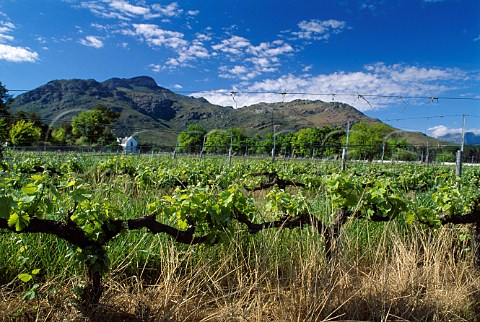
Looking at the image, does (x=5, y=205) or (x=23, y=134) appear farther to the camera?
(x=23, y=134)

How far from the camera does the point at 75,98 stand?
9356 centimetres

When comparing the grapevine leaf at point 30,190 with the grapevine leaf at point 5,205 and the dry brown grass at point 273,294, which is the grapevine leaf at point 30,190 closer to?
the grapevine leaf at point 5,205

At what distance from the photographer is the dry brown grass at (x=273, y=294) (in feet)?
6.61

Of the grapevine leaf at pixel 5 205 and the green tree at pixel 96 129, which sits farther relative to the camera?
the green tree at pixel 96 129

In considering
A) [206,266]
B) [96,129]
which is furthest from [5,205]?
[96,129]

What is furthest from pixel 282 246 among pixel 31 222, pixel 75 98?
pixel 75 98

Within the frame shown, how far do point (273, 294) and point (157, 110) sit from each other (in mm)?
114439


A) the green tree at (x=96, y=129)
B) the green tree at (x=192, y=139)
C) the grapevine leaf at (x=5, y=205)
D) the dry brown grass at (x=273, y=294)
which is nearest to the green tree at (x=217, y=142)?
the green tree at (x=192, y=139)

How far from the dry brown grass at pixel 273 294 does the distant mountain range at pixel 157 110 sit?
221 ft

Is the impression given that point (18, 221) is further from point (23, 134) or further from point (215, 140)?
point (215, 140)

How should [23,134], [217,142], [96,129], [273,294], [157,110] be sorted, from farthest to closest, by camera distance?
[157,110], [217,142], [23,134], [96,129], [273,294]

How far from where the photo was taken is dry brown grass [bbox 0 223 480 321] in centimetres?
202

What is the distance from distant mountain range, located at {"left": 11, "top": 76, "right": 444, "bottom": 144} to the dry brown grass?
67458mm

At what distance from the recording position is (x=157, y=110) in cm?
11188
